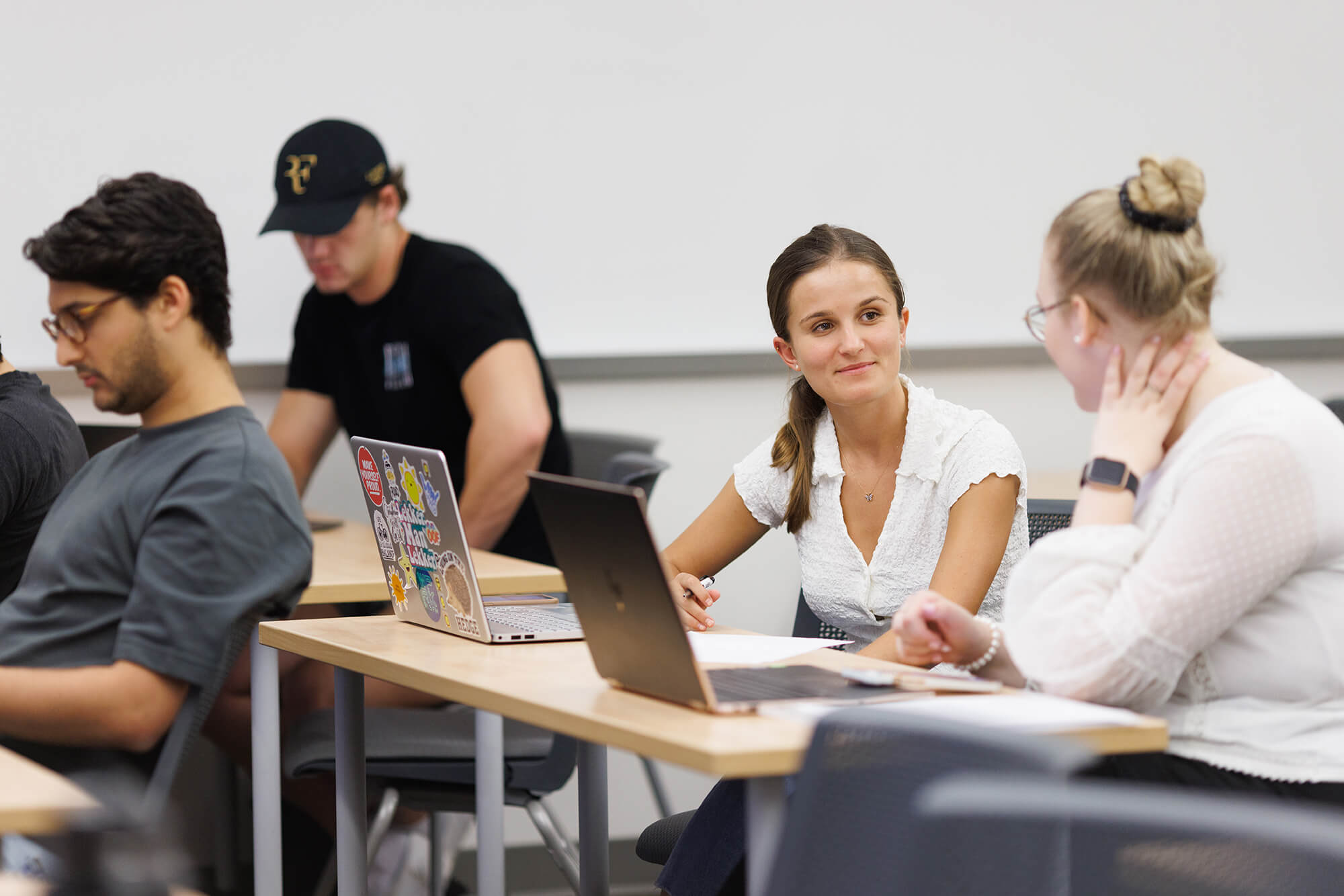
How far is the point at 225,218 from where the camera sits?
3.22 meters

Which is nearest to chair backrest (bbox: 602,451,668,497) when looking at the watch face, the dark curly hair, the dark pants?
the dark pants

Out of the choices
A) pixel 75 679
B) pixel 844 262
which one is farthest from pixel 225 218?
pixel 75 679

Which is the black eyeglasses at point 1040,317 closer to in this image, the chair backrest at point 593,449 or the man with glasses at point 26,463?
the man with glasses at point 26,463

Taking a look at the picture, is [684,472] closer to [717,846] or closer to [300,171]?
[300,171]

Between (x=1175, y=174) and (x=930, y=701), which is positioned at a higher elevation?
(x=1175, y=174)

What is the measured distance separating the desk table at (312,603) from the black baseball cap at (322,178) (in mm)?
678

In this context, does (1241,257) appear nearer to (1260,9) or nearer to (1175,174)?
(1260,9)

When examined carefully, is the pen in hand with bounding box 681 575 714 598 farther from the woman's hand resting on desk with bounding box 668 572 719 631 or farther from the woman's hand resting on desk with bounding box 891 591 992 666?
the woman's hand resting on desk with bounding box 891 591 992 666

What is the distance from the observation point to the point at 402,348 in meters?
3.11

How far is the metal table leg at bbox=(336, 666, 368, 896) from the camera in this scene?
202 centimetres

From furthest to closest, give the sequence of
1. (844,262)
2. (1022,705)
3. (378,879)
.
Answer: (378,879)
(844,262)
(1022,705)

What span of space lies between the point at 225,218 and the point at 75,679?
185 cm

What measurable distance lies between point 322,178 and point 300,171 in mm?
52

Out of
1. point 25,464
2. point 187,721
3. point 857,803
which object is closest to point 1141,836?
point 857,803
